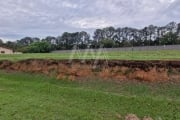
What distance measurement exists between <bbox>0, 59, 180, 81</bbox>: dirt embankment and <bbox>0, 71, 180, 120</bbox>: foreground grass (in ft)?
2.78

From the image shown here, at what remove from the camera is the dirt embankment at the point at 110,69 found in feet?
47.9

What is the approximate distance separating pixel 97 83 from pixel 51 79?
3.61 meters

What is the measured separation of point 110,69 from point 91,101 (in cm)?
494

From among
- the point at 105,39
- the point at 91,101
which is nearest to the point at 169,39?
the point at 105,39

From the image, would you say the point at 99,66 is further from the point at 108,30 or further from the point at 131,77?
the point at 108,30

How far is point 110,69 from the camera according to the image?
16.7 m

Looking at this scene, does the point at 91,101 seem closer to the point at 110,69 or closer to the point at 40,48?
the point at 110,69

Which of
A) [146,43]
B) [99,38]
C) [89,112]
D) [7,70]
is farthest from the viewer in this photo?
[99,38]

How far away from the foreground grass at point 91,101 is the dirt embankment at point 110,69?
85 centimetres

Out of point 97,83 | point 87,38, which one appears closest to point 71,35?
point 87,38

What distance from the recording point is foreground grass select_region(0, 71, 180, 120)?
10078mm

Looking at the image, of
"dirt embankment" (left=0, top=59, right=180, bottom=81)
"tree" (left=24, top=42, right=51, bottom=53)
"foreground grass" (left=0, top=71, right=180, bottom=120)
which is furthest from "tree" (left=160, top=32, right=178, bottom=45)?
"foreground grass" (left=0, top=71, right=180, bottom=120)

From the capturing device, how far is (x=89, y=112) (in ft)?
33.9

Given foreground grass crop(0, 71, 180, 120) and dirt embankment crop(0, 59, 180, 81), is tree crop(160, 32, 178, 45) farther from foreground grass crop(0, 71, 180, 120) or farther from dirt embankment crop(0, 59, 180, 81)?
foreground grass crop(0, 71, 180, 120)
